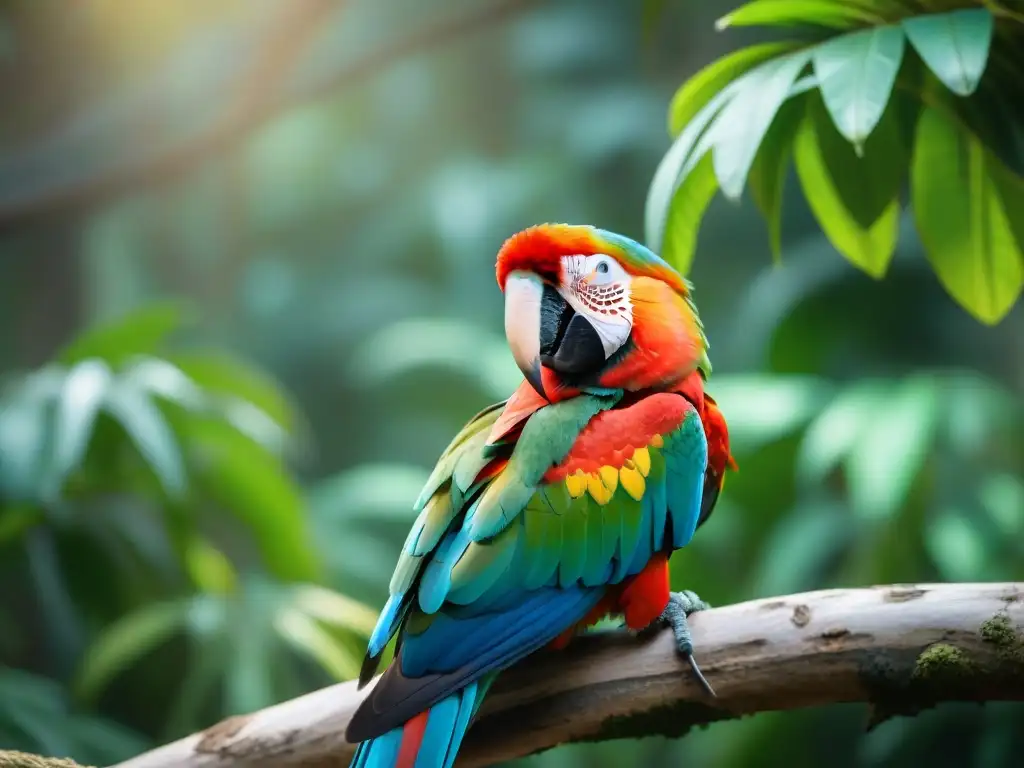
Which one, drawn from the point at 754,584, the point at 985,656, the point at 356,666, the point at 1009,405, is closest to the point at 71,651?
the point at 356,666

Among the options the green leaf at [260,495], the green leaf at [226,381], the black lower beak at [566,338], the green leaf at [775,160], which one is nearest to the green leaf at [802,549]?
the green leaf at [260,495]

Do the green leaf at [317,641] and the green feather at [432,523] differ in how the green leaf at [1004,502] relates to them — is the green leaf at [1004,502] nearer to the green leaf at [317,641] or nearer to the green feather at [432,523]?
the green leaf at [317,641]

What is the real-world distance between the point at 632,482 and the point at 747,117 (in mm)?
382

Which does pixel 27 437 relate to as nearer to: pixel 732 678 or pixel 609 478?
pixel 609 478

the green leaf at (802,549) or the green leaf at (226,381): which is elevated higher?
the green leaf at (226,381)

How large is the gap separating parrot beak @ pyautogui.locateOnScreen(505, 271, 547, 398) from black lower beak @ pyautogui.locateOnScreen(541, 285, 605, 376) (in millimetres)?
16

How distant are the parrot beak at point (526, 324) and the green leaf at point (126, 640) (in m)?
1.29

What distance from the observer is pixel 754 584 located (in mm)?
2463

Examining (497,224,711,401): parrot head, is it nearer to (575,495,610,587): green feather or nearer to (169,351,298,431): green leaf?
(575,495,610,587): green feather

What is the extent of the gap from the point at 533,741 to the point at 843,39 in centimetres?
78

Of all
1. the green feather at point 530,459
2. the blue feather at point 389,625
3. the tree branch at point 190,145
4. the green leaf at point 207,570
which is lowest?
the green leaf at point 207,570

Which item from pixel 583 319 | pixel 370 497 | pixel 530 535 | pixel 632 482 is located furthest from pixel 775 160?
pixel 370 497

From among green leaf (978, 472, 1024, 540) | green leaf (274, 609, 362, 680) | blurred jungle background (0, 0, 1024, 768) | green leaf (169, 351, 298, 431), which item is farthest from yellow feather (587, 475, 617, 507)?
green leaf (978, 472, 1024, 540)

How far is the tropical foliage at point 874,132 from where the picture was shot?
0.98 m
